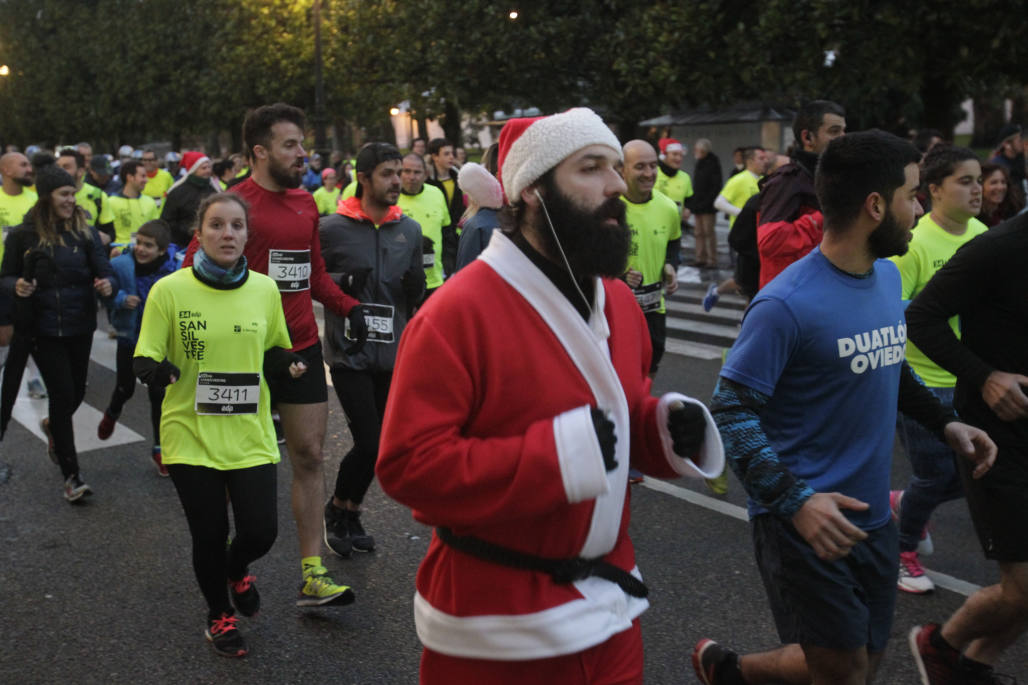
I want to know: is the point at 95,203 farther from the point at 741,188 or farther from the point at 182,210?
the point at 741,188

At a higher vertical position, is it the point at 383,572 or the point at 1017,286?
the point at 1017,286

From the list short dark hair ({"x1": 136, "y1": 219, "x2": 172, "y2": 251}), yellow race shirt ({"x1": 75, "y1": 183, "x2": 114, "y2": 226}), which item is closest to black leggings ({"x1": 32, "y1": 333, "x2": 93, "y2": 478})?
short dark hair ({"x1": 136, "y1": 219, "x2": 172, "y2": 251})

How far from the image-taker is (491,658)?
2.27 metres

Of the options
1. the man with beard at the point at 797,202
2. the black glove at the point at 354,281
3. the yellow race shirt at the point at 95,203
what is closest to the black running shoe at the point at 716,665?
the man with beard at the point at 797,202

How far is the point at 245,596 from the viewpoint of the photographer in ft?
14.8

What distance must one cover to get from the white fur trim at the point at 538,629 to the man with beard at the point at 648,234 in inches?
169

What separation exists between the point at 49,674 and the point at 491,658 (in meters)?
2.74

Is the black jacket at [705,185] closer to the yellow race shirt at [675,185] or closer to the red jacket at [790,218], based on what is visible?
the yellow race shirt at [675,185]

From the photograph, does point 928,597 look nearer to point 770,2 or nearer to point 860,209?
point 860,209

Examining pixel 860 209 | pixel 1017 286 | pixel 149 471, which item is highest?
pixel 860 209

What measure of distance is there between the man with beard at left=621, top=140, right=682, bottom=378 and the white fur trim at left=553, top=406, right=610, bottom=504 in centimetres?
449

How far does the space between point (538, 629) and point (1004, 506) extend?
6.51ft

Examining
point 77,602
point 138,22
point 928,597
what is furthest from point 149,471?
point 138,22

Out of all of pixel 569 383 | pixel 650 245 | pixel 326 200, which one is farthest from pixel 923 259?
pixel 326 200
